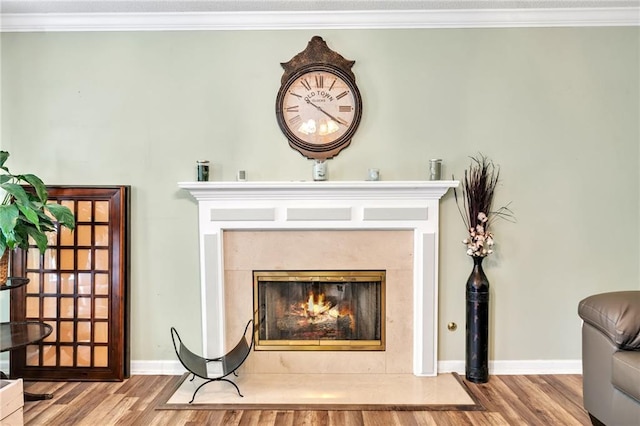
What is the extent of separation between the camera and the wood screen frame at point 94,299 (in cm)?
312

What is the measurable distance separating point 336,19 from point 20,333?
9.90 feet

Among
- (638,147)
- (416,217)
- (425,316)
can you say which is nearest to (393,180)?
(416,217)

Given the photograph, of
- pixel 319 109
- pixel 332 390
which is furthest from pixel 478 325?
pixel 319 109

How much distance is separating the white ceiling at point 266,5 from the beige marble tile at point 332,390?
2622mm

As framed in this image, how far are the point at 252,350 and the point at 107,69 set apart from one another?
7.62ft

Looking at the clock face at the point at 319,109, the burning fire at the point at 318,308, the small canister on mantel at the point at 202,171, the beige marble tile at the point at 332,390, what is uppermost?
the clock face at the point at 319,109

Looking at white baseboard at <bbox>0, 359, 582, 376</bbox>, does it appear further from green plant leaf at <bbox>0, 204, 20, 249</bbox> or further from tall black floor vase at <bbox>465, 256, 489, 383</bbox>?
green plant leaf at <bbox>0, 204, 20, 249</bbox>

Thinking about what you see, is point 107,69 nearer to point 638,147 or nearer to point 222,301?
point 222,301

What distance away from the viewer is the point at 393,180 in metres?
3.15

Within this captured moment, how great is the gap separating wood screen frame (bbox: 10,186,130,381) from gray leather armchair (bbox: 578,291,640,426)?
3.01m

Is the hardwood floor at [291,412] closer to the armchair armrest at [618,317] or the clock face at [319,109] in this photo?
the armchair armrest at [618,317]

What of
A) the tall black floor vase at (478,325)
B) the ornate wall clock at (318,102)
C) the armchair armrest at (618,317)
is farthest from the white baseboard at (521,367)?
the ornate wall clock at (318,102)

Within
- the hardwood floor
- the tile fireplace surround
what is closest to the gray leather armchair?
the hardwood floor

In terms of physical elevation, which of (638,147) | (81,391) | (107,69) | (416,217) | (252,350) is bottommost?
(81,391)
